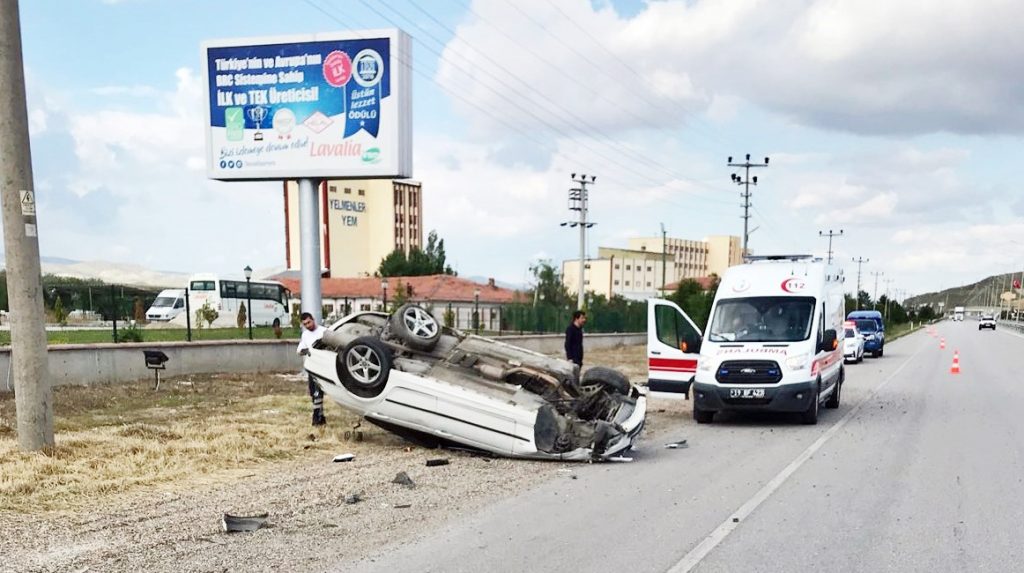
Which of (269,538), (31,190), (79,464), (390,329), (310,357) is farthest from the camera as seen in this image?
(390,329)

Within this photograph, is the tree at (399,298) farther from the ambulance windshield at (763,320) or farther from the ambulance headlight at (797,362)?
the ambulance headlight at (797,362)

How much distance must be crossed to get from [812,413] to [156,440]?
9.60m

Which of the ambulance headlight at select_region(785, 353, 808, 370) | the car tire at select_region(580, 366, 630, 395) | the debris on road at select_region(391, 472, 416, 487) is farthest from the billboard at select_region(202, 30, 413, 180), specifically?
the debris on road at select_region(391, 472, 416, 487)

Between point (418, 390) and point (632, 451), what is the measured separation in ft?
9.79

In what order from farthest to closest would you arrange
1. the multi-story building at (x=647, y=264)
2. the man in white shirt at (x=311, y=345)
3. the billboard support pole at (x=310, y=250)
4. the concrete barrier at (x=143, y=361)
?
the multi-story building at (x=647, y=264)
the billboard support pole at (x=310, y=250)
the concrete barrier at (x=143, y=361)
the man in white shirt at (x=311, y=345)

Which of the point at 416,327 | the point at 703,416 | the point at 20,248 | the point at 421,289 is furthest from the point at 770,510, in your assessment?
the point at 421,289

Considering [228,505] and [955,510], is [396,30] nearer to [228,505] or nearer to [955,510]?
[228,505]

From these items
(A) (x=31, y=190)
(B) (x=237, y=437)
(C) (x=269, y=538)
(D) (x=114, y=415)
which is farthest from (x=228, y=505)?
(D) (x=114, y=415)

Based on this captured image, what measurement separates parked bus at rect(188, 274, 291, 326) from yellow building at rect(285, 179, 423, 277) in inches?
2422

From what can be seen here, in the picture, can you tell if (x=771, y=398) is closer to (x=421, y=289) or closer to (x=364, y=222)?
(x=421, y=289)

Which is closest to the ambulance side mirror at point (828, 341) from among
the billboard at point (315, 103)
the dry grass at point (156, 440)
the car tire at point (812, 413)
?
the car tire at point (812, 413)

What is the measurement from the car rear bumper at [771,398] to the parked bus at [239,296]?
91.7 feet

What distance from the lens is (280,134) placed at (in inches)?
744

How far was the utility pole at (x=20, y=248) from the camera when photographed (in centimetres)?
923
